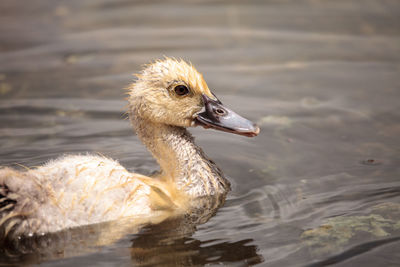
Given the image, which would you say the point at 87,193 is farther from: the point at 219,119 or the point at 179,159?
the point at 219,119

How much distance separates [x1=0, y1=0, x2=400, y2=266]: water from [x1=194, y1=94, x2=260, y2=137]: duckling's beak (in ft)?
2.31

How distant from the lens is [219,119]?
5.61 meters

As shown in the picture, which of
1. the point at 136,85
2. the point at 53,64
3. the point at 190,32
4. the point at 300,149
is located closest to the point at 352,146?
the point at 300,149

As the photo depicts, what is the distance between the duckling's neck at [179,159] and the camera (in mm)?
5633

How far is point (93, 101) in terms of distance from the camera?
7844 mm

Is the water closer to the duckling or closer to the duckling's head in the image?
the duckling

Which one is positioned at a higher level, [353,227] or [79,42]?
[79,42]

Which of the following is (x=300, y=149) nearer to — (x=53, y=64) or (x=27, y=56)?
(x=53, y=64)

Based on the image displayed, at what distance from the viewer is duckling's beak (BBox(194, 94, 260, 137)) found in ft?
18.2

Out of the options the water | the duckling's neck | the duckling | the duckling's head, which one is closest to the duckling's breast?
the duckling

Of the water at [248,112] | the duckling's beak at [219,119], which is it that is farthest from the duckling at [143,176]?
the water at [248,112]

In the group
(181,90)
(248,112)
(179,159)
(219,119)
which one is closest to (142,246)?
(179,159)

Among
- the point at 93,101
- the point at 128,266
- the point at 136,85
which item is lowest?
the point at 128,266

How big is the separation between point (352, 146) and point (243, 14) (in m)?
4.38
